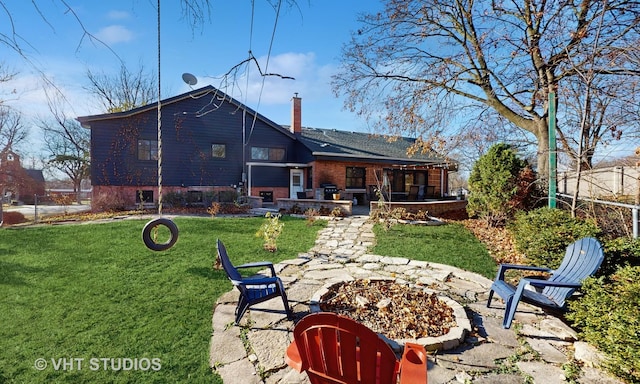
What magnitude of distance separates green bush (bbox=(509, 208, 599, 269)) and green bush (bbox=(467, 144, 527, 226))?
8.47 feet

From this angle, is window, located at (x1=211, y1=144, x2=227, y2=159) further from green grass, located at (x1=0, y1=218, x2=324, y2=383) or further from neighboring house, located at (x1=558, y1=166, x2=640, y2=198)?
neighboring house, located at (x1=558, y1=166, x2=640, y2=198)

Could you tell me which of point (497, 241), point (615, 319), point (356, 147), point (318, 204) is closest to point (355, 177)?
point (356, 147)

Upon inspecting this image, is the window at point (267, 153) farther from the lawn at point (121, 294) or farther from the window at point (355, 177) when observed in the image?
the lawn at point (121, 294)

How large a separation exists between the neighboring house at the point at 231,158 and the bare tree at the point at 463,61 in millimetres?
3044

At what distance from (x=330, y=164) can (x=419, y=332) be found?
13696 millimetres

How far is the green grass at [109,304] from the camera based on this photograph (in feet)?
8.09

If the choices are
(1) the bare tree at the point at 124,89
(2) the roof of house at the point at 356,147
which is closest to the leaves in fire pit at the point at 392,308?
(2) the roof of house at the point at 356,147

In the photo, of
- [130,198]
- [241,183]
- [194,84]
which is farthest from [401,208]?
[130,198]

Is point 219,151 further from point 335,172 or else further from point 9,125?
point 9,125

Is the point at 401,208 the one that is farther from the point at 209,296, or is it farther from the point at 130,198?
the point at 130,198

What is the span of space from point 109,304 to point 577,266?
5.90 metres

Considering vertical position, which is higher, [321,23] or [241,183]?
[321,23]

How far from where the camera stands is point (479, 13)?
9539mm

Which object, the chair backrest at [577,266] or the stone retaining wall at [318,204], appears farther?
the stone retaining wall at [318,204]
